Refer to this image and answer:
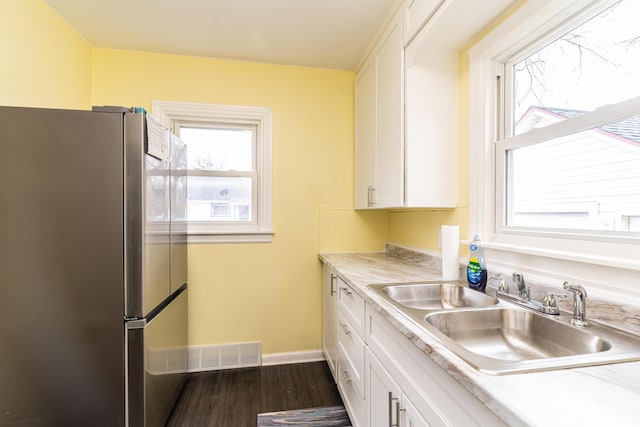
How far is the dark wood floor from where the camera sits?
184cm

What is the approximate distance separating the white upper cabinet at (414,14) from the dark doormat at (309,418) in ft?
7.27

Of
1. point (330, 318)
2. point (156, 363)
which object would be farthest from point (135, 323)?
point (330, 318)

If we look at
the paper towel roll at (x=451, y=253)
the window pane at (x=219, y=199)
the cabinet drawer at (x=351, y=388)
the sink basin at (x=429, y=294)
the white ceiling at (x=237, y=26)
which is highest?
the white ceiling at (x=237, y=26)

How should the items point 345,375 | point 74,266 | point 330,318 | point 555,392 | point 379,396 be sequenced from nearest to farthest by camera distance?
point 555,392
point 379,396
point 74,266
point 345,375
point 330,318

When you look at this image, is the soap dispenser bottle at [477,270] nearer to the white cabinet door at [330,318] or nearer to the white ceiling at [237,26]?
the white cabinet door at [330,318]

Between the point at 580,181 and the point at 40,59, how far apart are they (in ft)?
9.30

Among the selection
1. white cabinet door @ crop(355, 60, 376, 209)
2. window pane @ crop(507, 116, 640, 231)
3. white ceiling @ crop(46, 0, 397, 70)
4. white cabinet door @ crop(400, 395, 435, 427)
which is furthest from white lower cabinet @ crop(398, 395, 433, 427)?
white ceiling @ crop(46, 0, 397, 70)

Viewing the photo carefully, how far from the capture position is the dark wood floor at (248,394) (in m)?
1.84

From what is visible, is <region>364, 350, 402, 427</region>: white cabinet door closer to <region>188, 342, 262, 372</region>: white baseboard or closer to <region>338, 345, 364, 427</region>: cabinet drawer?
<region>338, 345, 364, 427</region>: cabinet drawer

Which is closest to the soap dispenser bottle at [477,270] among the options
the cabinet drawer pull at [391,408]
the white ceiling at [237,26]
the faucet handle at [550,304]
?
the faucet handle at [550,304]

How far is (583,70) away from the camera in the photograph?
1.16 metres

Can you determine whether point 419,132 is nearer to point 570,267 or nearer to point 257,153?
point 570,267

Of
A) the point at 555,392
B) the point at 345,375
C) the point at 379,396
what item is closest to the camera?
the point at 555,392

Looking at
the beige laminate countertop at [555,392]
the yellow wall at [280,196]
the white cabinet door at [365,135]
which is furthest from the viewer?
the yellow wall at [280,196]
